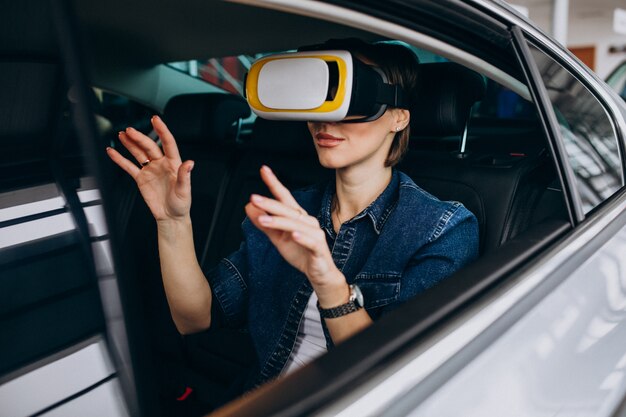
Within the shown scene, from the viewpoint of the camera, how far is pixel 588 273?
1.24m

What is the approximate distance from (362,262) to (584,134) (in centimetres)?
78

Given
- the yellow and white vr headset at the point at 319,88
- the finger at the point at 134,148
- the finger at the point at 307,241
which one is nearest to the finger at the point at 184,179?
the finger at the point at 134,148

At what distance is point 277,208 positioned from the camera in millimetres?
921

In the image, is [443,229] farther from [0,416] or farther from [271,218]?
[0,416]

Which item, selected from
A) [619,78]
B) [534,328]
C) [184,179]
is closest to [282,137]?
[184,179]

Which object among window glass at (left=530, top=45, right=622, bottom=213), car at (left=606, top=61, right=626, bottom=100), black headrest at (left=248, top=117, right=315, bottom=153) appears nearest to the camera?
window glass at (left=530, top=45, right=622, bottom=213)

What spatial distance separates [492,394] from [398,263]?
520mm

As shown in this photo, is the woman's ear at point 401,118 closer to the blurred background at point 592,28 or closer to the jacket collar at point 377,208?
the jacket collar at point 377,208

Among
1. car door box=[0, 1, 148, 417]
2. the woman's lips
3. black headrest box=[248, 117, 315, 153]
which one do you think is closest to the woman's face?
the woman's lips

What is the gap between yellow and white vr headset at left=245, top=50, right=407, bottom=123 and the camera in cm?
118

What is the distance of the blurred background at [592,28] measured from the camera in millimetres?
13719

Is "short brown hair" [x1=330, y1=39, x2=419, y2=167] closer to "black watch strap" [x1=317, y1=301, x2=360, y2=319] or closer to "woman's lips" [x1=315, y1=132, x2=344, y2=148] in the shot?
"woman's lips" [x1=315, y1=132, x2=344, y2=148]

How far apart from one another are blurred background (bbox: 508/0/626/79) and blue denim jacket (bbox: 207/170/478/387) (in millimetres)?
13599

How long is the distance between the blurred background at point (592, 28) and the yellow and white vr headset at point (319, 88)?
13.7 metres
